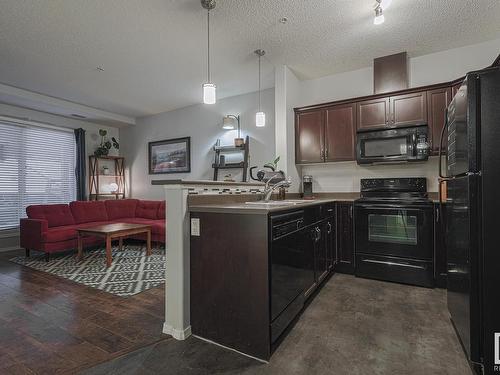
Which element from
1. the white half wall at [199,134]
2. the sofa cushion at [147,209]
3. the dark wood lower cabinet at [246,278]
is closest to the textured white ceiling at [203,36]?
the white half wall at [199,134]

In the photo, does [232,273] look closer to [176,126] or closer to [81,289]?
[81,289]

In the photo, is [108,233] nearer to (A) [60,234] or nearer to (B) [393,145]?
(A) [60,234]

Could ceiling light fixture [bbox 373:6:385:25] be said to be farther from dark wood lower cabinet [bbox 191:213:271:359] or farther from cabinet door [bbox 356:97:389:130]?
dark wood lower cabinet [bbox 191:213:271:359]

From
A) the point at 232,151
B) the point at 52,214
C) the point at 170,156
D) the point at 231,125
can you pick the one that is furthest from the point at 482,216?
the point at 52,214

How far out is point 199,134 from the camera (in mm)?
5523

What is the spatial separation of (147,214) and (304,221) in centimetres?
433

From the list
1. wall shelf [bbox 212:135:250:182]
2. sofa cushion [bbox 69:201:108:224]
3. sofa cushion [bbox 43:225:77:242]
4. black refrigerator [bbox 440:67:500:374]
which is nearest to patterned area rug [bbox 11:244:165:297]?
sofa cushion [bbox 43:225:77:242]

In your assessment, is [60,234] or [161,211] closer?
[60,234]

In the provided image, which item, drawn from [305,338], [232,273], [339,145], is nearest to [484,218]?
[305,338]

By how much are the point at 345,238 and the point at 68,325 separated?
9.80ft

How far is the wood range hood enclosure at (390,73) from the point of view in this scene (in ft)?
11.4

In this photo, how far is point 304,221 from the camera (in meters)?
2.29

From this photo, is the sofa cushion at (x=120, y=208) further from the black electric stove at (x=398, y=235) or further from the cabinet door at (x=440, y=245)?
the cabinet door at (x=440, y=245)

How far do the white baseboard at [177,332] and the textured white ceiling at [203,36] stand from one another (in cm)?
282
